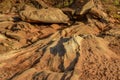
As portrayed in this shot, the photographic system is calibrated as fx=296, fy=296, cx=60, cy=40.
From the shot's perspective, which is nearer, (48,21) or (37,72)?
(37,72)

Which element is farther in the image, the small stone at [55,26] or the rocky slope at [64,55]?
the small stone at [55,26]

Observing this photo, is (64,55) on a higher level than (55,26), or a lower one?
higher

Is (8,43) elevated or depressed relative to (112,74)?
depressed

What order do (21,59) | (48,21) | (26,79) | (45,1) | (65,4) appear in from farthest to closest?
(45,1), (65,4), (48,21), (21,59), (26,79)

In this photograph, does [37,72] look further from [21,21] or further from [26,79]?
[21,21]

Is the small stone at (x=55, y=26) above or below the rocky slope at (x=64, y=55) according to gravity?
below

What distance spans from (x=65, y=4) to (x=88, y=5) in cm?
212

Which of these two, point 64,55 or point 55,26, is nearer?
point 64,55

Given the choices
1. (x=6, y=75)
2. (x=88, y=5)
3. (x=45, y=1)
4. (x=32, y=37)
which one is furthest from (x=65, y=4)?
(x=6, y=75)

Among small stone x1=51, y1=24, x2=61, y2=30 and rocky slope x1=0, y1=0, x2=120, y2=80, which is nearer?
rocky slope x1=0, y1=0, x2=120, y2=80

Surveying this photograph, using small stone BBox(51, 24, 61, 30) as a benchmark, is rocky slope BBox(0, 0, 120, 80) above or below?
above

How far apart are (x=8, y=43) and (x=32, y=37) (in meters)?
0.82

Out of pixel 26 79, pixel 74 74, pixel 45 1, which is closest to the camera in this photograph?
pixel 74 74

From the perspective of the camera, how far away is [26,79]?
5.96m
